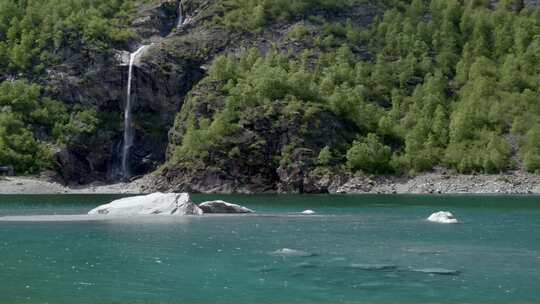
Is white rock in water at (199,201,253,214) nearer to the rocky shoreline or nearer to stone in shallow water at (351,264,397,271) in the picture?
stone in shallow water at (351,264,397,271)

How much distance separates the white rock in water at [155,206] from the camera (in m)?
84.6

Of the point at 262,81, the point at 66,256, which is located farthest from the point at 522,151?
the point at 66,256

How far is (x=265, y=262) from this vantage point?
147ft

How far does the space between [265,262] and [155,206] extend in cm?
4258

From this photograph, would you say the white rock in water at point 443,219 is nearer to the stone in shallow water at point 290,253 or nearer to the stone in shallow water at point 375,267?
the stone in shallow water at point 290,253

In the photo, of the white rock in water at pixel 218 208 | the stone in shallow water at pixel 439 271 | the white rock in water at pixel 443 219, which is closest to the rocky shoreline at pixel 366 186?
the white rock in water at pixel 218 208

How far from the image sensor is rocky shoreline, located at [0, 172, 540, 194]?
162000mm

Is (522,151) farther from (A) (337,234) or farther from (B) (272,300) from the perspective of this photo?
(B) (272,300)

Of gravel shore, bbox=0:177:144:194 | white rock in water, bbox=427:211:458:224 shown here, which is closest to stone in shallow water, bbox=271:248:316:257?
white rock in water, bbox=427:211:458:224

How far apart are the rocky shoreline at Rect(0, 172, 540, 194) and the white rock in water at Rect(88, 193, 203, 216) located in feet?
277

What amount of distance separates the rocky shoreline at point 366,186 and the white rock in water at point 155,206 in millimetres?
84492

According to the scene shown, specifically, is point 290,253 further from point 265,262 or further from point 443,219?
point 443,219

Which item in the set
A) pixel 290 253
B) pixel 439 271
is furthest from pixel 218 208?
pixel 439 271

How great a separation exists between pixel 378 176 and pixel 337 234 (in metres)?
117
